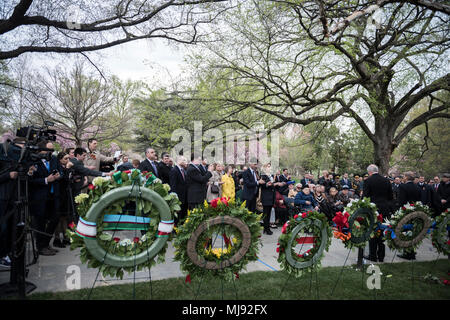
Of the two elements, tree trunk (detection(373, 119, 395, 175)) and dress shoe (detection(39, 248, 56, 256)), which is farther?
tree trunk (detection(373, 119, 395, 175))

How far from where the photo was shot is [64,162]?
6293mm

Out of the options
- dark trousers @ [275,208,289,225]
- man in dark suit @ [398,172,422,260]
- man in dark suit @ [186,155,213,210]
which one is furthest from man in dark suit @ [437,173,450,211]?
man in dark suit @ [186,155,213,210]

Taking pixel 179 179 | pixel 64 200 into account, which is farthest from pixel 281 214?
pixel 64 200

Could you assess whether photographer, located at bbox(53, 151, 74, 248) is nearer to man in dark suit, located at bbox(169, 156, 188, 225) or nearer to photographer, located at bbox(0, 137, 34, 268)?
photographer, located at bbox(0, 137, 34, 268)

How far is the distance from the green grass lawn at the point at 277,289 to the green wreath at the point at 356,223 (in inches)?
28.9

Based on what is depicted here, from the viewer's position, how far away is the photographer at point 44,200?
5.10 m

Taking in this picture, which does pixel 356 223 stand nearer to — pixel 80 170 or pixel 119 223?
pixel 119 223

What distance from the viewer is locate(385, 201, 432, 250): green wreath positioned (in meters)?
5.02

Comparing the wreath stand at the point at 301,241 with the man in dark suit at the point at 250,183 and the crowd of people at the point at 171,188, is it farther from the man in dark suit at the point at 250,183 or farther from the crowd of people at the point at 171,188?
the man in dark suit at the point at 250,183

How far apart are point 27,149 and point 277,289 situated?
4.34 m

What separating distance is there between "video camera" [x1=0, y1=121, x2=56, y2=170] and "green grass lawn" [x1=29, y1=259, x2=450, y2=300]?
1.91 metres

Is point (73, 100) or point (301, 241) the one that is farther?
point (73, 100)

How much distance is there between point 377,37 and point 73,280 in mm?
11880

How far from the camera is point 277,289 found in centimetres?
418
